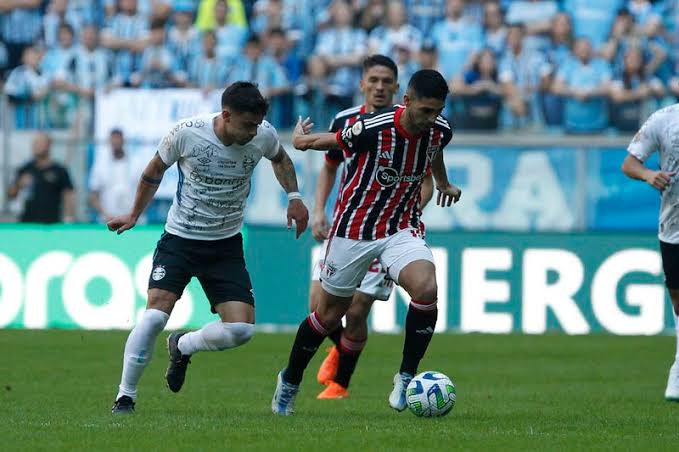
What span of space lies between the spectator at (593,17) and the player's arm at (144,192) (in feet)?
44.2

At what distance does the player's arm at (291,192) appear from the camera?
940 centimetres

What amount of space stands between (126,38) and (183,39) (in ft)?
3.17

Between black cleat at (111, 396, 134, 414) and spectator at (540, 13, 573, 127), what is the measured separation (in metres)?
12.2

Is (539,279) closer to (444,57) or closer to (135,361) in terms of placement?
(444,57)

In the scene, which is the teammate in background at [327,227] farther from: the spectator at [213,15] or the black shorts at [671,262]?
the spectator at [213,15]

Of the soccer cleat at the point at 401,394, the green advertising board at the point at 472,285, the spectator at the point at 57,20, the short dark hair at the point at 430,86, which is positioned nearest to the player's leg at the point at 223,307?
the soccer cleat at the point at 401,394

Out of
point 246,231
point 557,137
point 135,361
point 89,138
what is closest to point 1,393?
point 135,361

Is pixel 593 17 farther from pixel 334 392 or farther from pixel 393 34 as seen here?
pixel 334 392

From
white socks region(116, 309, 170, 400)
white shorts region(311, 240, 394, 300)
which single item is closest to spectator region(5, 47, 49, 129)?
white shorts region(311, 240, 394, 300)

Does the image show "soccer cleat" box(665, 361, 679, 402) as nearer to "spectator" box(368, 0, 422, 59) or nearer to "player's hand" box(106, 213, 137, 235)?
"player's hand" box(106, 213, 137, 235)

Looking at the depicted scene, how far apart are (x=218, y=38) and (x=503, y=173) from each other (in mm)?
5838

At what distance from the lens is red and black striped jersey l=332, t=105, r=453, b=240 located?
353 inches

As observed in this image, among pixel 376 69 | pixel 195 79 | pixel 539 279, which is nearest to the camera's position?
pixel 376 69

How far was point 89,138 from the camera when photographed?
1919cm
